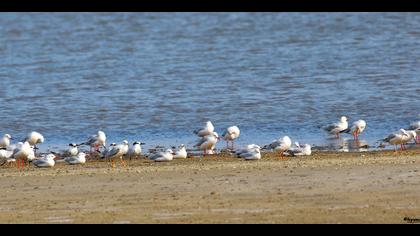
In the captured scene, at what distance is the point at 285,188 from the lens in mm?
14125

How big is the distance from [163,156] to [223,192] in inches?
174

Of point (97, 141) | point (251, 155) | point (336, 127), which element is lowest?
point (251, 155)

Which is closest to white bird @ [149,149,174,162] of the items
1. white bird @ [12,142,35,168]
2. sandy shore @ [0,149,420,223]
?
sandy shore @ [0,149,420,223]

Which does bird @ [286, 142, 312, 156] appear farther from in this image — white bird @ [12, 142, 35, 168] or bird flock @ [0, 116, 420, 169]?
white bird @ [12, 142, 35, 168]

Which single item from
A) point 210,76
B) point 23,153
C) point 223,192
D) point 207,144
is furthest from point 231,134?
point 210,76

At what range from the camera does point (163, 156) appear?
18312 mm

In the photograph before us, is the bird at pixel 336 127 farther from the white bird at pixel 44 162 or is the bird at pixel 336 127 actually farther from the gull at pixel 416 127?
the white bird at pixel 44 162

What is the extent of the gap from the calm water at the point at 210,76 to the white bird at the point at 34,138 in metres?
1.10

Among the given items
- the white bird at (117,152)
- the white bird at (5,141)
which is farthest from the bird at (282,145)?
the white bird at (5,141)

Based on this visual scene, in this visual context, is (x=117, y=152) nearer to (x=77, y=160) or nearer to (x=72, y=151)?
(x=77, y=160)

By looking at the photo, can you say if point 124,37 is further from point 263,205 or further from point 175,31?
point 263,205

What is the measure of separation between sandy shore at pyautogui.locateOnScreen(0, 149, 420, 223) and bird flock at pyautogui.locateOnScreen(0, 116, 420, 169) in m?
0.46
